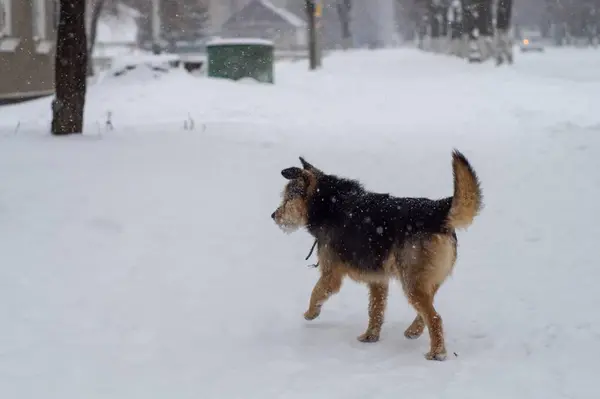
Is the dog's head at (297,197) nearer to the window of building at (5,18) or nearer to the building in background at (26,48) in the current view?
the building in background at (26,48)

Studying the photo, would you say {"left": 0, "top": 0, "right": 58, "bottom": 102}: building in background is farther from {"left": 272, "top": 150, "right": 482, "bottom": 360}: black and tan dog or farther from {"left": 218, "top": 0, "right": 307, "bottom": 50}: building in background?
{"left": 218, "top": 0, "right": 307, "bottom": 50}: building in background

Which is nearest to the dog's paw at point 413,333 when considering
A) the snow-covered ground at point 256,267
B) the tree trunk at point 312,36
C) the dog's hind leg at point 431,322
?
the snow-covered ground at point 256,267

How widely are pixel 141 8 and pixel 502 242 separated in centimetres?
5269

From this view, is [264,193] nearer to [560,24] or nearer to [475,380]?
[475,380]

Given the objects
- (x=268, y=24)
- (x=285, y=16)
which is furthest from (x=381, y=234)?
(x=285, y=16)

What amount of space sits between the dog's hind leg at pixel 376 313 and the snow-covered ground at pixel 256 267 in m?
0.10

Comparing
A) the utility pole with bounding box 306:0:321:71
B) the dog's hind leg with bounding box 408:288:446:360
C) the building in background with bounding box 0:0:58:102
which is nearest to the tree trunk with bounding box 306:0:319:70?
the utility pole with bounding box 306:0:321:71

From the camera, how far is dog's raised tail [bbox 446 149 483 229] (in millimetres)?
4781

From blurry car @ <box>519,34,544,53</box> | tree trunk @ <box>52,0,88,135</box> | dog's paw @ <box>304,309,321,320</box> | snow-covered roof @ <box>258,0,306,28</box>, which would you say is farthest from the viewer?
snow-covered roof @ <box>258,0,306,28</box>

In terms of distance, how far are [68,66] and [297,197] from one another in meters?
6.59

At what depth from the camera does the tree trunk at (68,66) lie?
11.1 metres

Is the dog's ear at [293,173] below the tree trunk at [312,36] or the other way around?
below

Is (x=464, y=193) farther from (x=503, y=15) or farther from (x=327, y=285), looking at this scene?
(x=503, y=15)

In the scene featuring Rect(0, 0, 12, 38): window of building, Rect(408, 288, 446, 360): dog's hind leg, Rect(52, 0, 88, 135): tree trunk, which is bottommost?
Rect(408, 288, 446, 360): dog's hind leg
